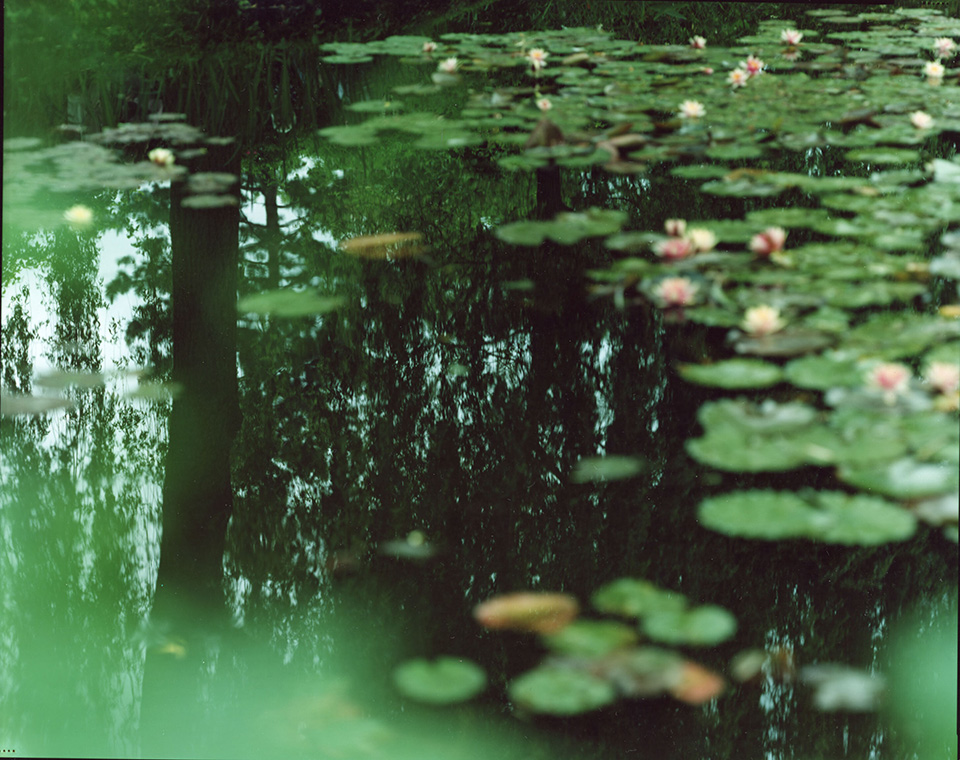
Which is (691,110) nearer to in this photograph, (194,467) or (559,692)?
(194,467)

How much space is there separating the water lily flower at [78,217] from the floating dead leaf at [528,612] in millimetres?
1636

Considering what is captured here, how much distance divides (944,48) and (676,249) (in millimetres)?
2636

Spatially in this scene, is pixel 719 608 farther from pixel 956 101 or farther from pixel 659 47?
pixel 659 47

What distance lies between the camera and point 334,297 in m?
2.03

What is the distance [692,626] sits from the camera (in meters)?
1.22

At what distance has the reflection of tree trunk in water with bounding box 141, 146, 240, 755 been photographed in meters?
1.21

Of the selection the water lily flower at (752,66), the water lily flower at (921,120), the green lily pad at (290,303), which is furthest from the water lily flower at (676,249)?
the water lily flower at (752,66)

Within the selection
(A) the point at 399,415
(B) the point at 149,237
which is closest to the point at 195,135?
(B) the point at 149,237

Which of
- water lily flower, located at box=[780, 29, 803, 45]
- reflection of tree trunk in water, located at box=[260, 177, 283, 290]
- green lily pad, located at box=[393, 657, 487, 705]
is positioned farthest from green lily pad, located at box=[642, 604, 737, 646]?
water lily flower, located at box=[780, 29, 803, 45]

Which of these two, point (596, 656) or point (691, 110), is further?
point (691, 110)

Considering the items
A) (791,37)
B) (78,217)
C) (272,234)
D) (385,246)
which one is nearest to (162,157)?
(78,217)

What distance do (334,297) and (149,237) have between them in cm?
62

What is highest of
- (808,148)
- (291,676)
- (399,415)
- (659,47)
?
(659,47)

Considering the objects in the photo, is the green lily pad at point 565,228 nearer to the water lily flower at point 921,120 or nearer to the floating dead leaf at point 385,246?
the floating dead leaf at point 385,246
